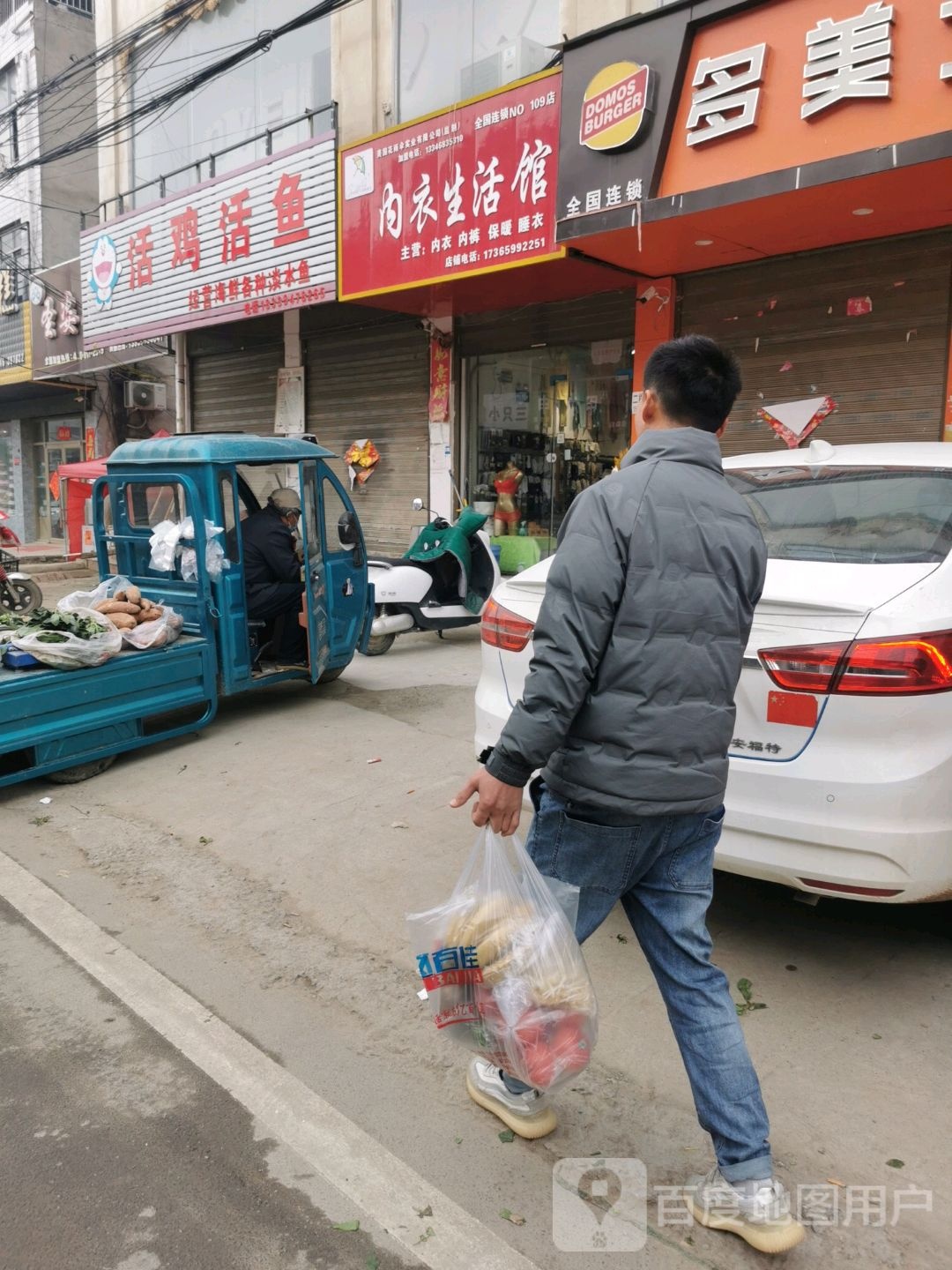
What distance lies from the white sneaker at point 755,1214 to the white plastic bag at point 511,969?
41cm

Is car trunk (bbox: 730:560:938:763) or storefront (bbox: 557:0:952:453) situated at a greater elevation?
storefront (bbox: 557:0:952:453)

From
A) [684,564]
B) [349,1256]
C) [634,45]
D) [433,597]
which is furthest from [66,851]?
[634,45]

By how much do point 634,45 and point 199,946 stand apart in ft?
24.4

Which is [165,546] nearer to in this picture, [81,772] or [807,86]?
[81,772]

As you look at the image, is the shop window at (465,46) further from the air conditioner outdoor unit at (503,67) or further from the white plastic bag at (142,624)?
the white plastic bag at (142,624)

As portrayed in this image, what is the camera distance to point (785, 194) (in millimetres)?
6793

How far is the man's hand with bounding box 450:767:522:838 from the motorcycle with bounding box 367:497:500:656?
242 inches

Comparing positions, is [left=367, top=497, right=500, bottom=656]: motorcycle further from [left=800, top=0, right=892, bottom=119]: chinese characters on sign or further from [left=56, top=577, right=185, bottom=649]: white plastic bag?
[left=800, top=0, right=892, bottom=119]: chinese characters on sign

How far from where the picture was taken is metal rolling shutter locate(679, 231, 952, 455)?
26.0ft

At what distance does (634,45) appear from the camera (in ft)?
24.7

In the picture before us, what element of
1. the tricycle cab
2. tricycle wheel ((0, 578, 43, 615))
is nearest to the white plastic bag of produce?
the tricycle cab

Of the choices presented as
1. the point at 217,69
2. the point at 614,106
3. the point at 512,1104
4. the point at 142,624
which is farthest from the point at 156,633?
the point at 217,69

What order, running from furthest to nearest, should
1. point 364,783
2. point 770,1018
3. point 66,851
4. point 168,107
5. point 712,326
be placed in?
1. point 168,107
2. point 712,326
3. point 364,783
4. point 66,851
5. point 770,1018

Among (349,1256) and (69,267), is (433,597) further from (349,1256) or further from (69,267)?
(69,267)
